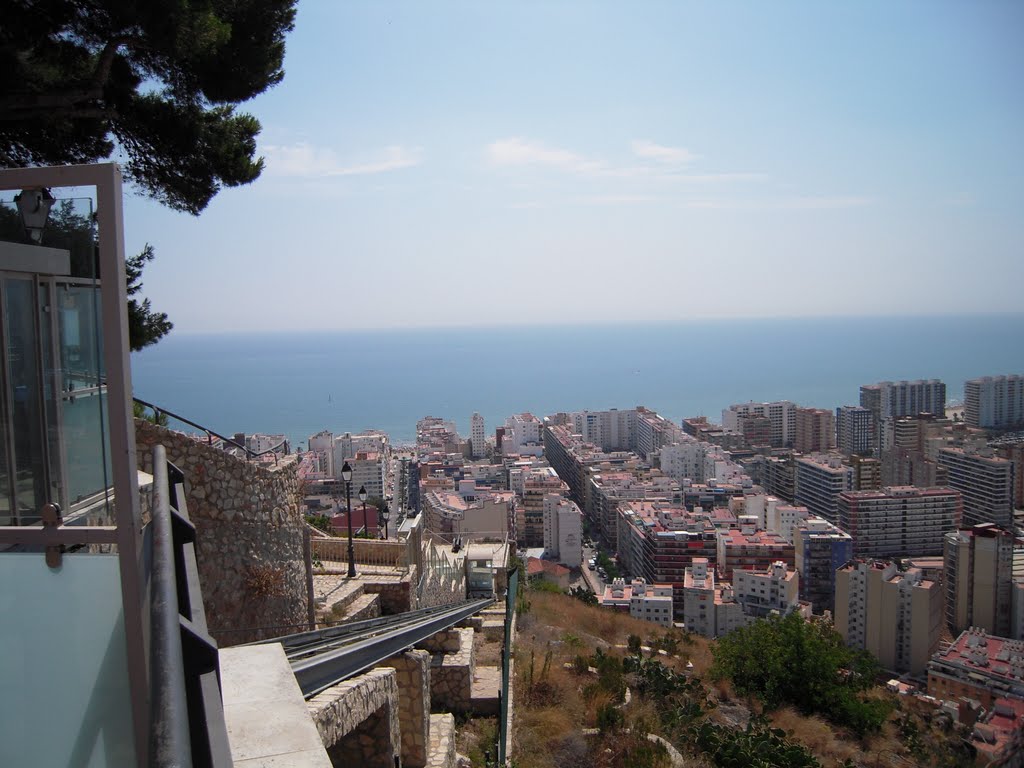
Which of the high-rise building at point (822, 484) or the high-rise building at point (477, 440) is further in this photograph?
the high-rise building at point (477, 440)

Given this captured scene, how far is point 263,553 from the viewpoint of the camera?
5078 mm

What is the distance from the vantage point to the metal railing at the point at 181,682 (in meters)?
0.66

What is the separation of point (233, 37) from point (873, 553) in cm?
3585

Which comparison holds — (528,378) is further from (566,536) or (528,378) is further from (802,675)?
(802,675)

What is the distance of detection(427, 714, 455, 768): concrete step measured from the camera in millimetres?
4121

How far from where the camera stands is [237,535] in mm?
4895

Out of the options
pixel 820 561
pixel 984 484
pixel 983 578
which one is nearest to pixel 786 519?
pixel 820 561

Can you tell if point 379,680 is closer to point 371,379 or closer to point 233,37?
point 233,37

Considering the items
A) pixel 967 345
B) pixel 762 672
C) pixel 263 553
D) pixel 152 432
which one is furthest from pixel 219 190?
pixel 967 345

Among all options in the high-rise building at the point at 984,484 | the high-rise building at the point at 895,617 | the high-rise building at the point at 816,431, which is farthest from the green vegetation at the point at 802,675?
the high-rise building at the point at 816,431

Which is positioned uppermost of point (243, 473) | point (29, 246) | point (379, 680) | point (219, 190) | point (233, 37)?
point (233, 37)

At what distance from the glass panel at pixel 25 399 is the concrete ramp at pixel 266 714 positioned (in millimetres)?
712

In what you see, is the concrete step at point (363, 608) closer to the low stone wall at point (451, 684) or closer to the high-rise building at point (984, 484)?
the low stone wall at point (451, 684)

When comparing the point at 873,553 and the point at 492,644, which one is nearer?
the point at 492,644
